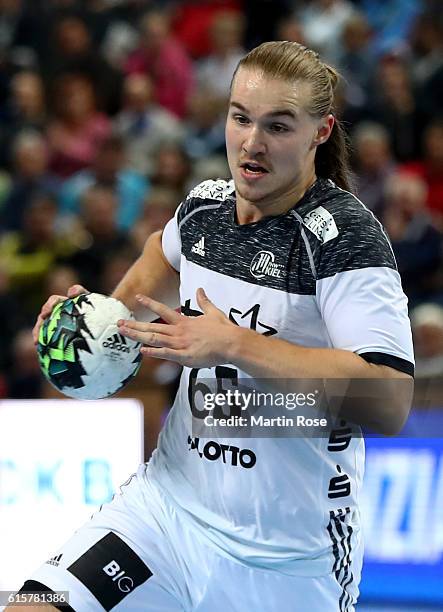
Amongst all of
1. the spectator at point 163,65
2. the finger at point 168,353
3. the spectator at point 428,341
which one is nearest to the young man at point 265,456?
the finger at point 168,353

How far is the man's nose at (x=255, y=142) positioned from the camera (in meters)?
3.02

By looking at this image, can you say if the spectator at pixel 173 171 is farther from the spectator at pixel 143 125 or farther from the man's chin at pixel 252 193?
the man's chin at pixel 252 193

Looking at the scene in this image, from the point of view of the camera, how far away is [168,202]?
25.2 ft

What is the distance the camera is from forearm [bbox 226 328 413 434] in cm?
271

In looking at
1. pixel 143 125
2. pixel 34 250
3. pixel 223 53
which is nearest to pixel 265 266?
pixel 34 250

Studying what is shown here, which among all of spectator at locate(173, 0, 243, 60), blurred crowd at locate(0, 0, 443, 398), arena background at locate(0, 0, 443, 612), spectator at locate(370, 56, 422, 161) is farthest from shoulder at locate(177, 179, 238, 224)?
spectator at locate(173, 0, 243, 60)

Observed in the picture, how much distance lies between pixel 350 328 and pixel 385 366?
13 centimetres

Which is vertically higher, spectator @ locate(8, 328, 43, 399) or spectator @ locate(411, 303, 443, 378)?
spectator @ locate(411, 303, 443, 378)

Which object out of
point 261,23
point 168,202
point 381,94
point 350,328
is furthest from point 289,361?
point 261,23

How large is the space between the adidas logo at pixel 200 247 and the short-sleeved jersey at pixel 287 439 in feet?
0.08

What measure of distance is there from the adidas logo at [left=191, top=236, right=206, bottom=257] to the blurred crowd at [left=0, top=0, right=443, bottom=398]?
2932mm

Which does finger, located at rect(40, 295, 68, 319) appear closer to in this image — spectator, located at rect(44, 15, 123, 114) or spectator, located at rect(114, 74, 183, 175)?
spectator, located at rect(114, 74, 183, 175)

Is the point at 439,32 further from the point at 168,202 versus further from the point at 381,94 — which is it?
the point at 168,202

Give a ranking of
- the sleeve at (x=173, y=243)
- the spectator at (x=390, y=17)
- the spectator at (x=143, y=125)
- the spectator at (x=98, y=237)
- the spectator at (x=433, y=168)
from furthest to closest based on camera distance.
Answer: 1. the spectator at (x=390, y=17)
2. the spectator at (x=143, y=125)
3. the spectator at (x=433, y=168)
4. the spectator at (x=98, y=237)
5. the sleeve at (x=173, y=243)
